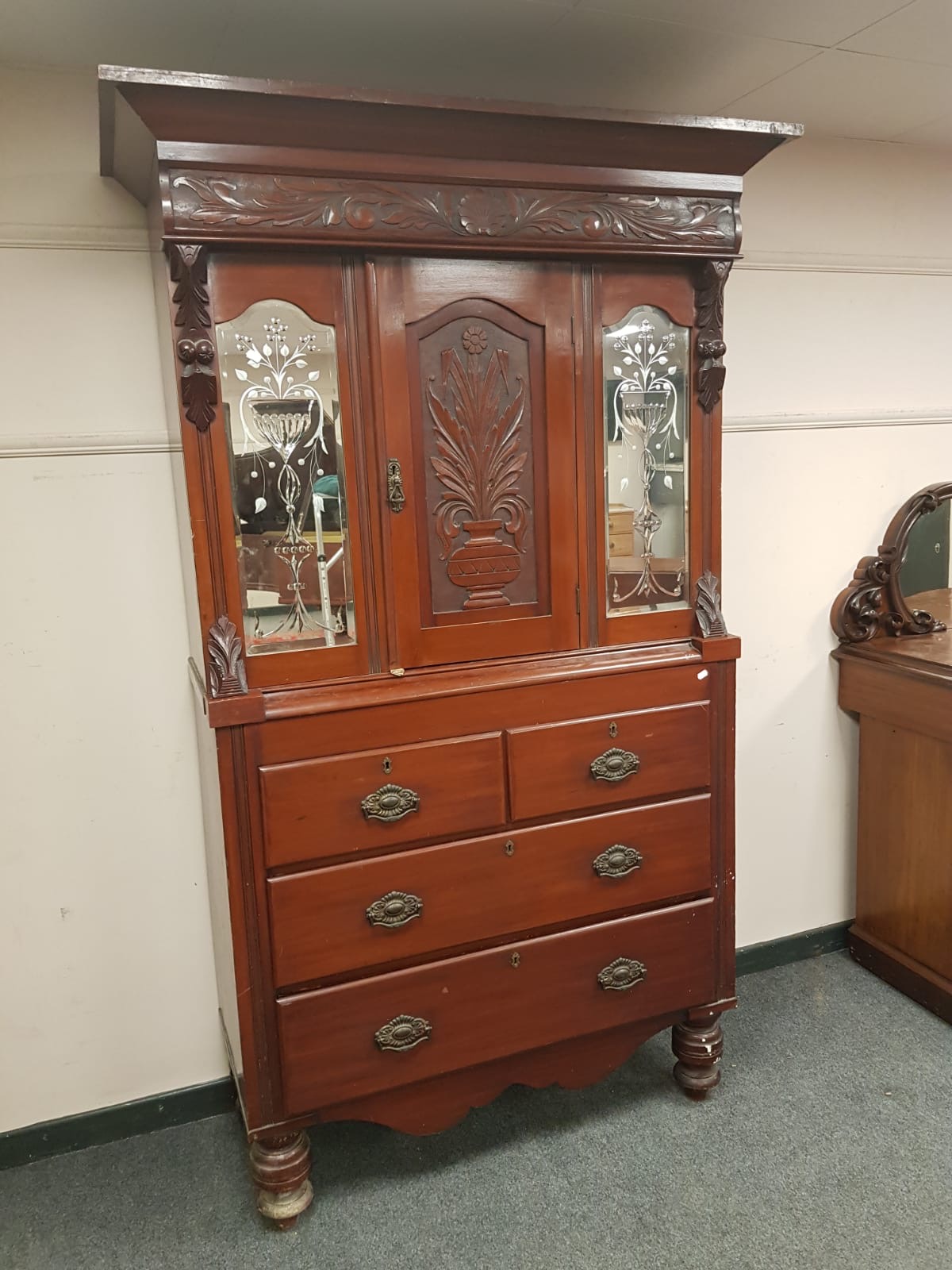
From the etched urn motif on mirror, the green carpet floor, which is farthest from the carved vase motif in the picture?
the green carpet floor

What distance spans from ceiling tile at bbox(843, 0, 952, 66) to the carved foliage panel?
35.1 inches

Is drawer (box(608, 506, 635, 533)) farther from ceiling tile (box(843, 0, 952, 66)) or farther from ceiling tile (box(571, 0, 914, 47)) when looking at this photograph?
ceiling tile (box(843, 0, 952, 66))

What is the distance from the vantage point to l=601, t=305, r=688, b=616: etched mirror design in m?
1.90

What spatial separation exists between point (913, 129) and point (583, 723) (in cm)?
180

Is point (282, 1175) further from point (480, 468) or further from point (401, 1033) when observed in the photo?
point (480, 468)

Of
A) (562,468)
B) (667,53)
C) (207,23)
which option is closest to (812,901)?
(562,468)

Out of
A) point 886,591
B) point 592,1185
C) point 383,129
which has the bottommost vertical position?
point 592,1185

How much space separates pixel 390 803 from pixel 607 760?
48cm

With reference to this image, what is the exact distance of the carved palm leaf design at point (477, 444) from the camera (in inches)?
69.8

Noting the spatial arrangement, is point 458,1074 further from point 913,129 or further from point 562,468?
point 913,129

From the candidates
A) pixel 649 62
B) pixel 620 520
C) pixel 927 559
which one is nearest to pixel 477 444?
pixel 620 520

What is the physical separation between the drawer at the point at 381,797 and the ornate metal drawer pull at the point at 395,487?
0.47 m

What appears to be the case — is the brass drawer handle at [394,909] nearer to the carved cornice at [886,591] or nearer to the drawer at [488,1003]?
the drawer at [488,1003]

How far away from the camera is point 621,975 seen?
2023mm
